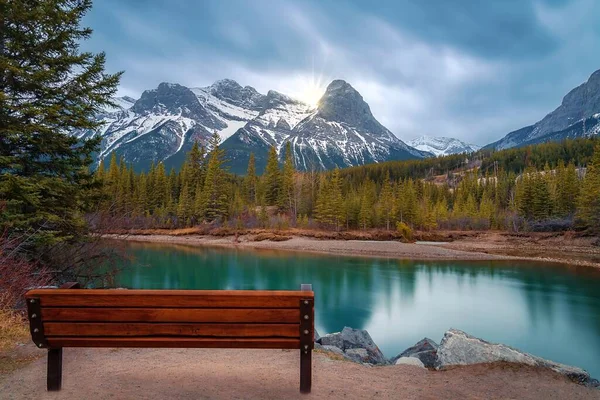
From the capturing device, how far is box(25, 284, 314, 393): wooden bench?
3439 millimetres

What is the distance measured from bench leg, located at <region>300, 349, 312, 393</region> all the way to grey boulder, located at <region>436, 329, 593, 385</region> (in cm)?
347

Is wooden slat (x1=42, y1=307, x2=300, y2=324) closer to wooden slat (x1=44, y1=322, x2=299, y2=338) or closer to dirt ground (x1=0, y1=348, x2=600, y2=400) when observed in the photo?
wooden slat (x1=44, y1=322, x2=299, y2=338)

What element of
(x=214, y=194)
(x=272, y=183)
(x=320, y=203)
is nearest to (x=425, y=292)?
(x=320, y=203)

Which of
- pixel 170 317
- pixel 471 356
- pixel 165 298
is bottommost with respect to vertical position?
pixel 471 356

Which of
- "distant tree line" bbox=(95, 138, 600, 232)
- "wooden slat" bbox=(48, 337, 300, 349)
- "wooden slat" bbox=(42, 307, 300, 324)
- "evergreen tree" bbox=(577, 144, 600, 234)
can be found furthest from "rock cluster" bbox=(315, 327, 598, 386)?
"evergreen tree" bbox=(577, 144, 600, 234)

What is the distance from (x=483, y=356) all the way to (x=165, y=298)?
225 inches

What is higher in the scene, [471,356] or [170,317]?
[170,317]

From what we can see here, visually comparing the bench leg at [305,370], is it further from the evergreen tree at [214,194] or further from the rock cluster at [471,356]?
the evergreen tree at [214,194]

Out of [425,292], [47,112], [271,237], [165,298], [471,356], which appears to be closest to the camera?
[165,298]

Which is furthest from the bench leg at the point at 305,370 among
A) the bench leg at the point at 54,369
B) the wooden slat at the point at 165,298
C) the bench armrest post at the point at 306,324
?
the bench leg at the point at 54,369

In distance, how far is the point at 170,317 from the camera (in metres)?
3.46

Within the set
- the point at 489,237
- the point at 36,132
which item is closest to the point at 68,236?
the point at 36,132

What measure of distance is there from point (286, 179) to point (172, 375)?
7220 cm

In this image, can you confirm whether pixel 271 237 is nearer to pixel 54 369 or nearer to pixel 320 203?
pixel 320 203
